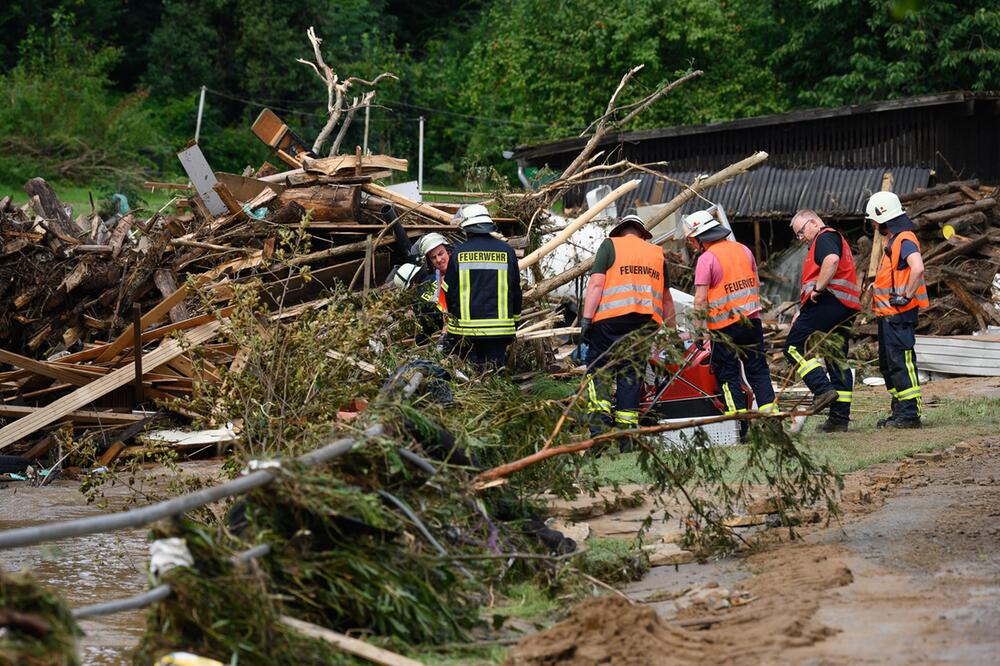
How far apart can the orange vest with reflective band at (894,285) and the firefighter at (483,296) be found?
2.99 m

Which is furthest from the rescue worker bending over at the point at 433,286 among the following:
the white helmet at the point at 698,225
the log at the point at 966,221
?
the log at the point at 966,221

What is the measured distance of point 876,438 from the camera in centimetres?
934

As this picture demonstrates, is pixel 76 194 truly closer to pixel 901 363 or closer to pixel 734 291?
pixel 734 291

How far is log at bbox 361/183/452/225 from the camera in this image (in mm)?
12891

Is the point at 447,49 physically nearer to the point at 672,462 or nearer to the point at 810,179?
the point at 810,179

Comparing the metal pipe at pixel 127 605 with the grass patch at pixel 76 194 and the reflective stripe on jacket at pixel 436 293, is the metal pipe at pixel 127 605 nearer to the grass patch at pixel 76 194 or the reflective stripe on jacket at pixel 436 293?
the reflective stripe on jacket at pixel 436 293

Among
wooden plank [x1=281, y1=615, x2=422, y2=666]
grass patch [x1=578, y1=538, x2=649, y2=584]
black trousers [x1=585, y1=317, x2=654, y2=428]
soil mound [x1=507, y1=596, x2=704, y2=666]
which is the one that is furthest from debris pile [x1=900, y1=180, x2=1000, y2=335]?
wooden plank [x1=281, y1=615, x2=422, y2=666]

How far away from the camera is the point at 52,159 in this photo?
100.0 feet

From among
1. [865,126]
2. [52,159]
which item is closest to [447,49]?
[52,159]

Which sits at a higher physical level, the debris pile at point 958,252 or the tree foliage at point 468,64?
the tree foliage at point 468,64

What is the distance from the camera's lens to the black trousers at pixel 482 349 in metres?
9.21

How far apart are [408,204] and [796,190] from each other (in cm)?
994

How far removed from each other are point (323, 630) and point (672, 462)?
9.04 feet

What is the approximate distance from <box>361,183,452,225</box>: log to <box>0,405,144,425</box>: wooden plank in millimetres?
3645
